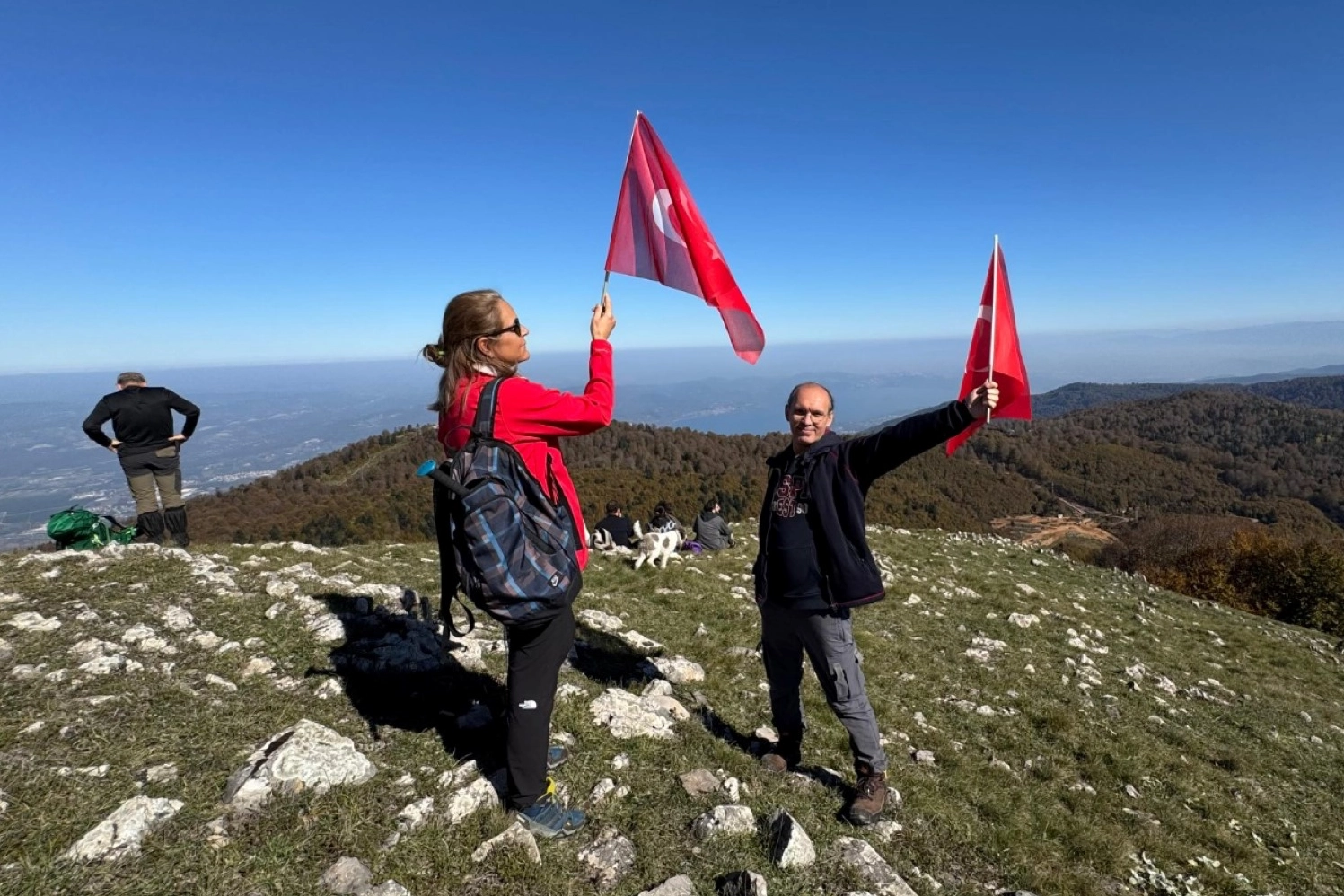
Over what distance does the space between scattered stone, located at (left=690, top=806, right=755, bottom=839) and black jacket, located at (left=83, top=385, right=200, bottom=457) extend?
937 centimetres

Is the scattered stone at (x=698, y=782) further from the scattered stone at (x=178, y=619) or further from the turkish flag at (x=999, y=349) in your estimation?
the scattered stone at (x=178, y=619)

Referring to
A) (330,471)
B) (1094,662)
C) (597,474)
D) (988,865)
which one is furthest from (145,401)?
(330,471)

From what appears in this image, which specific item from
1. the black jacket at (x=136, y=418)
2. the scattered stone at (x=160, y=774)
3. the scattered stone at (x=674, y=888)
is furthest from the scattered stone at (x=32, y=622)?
the scattered stone at (x=674, y=888)

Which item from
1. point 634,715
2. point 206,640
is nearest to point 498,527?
point 634,715

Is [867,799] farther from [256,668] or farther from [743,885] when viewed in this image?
[256,668]

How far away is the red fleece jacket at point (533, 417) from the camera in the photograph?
3.21 m

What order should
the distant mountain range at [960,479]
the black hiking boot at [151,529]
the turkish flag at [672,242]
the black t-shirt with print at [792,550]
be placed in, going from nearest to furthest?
the black t-shirt with print at [792,550] → the turkish flag at [672,242] → the black hiking boot at [151,529] → the distant mountain range at [960,479]

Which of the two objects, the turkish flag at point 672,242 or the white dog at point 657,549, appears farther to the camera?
the white dog at point 657,549

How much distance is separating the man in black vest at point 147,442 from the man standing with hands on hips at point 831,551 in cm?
950

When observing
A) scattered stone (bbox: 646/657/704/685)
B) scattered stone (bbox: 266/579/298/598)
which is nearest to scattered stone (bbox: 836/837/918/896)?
scattered stone (bbox: 646/657/704/685)

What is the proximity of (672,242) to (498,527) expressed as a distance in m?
3.70

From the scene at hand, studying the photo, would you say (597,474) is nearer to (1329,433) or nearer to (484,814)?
(484,814)

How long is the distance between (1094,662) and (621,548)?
8.88 m

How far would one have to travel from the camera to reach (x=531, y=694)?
3426mm
